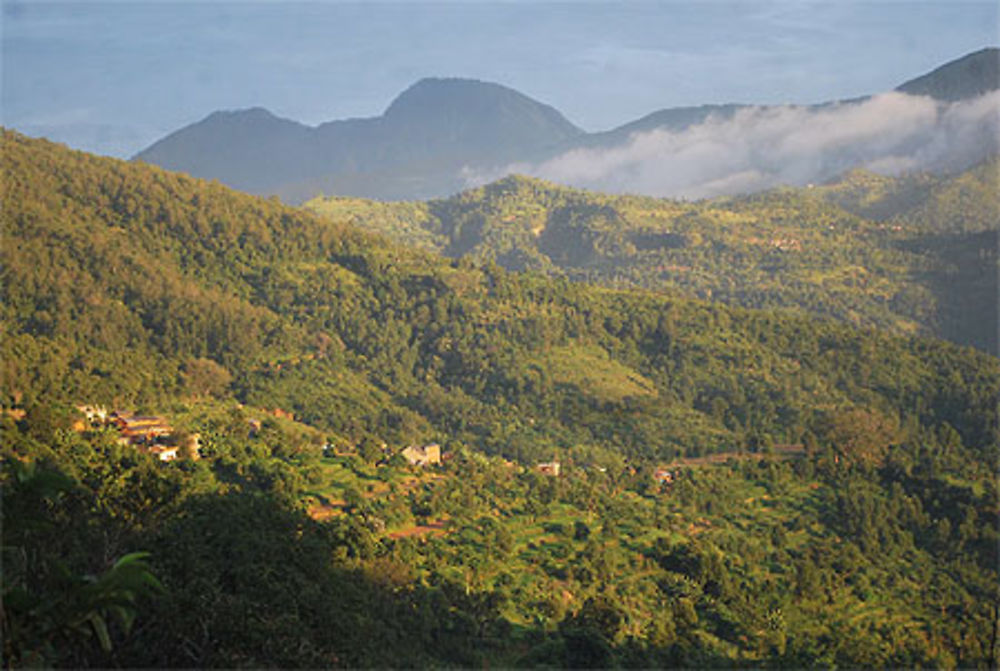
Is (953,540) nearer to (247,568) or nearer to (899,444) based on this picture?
(899,444)

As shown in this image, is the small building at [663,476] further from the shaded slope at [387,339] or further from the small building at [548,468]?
the shaded slope at [387,339]

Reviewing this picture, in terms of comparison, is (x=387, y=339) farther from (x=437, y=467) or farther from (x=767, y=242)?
(x=767, y=242)

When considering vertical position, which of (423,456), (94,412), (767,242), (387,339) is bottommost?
(423,456)

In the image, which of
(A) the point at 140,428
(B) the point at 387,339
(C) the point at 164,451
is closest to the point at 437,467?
(A) the point at 140,428

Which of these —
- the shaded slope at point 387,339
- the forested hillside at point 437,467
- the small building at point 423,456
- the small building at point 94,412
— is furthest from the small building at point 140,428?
the small building at point 423,456

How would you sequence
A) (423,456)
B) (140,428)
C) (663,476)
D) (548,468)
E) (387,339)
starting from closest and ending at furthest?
(140,428) → (423,456) → (663,476) → (548,468) → (387,339)

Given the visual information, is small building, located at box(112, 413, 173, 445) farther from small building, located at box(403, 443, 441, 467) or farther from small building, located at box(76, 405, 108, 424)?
small building, located at box(403, 443, 441, 467)
